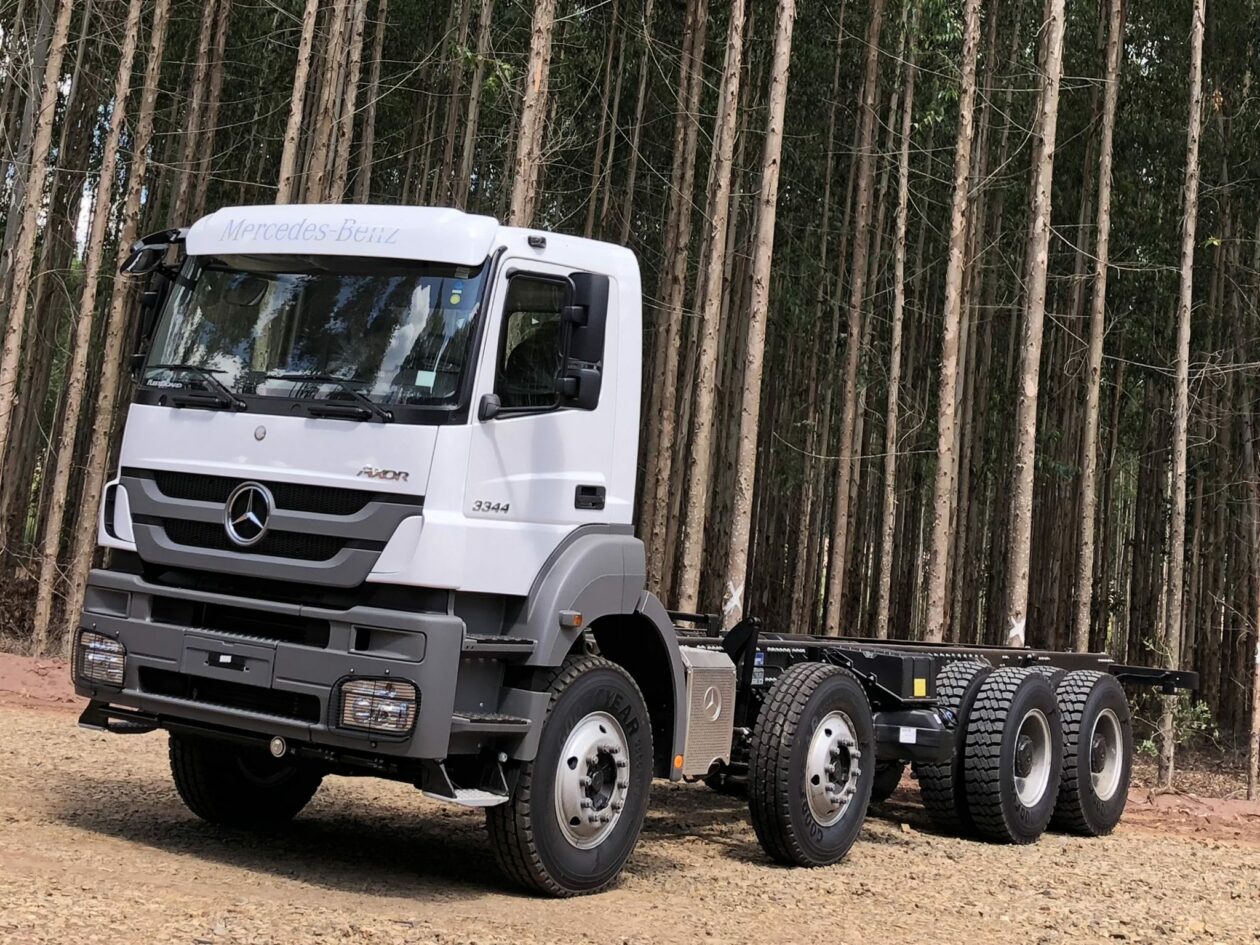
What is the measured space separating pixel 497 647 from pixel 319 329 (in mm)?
1675

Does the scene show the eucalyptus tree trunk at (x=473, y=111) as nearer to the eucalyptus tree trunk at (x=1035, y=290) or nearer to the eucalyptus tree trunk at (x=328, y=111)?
the eucalyptus tree trunk at (x=328, y=111)

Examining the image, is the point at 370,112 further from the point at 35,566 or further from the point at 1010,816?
the point at 1010,816

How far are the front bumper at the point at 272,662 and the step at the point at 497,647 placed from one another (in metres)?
0.09

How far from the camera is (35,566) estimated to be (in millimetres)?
26391

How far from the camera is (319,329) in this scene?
6.46 meters

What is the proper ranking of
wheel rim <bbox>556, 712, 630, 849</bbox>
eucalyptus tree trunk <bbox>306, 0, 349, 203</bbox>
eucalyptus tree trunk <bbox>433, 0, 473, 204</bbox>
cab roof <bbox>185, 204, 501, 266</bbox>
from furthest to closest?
1. eucalyptus tree trunk <bbox>433, 0, 473, 204</bbox>
2. eucalyptus tree trunk <bbox>306, 0, 349, 203</bbox>
3. wheel rim <bbox>556, 712, 630, 849</bbox>
4. cab roof <bbox>185, 204, 501, 266</bbox>

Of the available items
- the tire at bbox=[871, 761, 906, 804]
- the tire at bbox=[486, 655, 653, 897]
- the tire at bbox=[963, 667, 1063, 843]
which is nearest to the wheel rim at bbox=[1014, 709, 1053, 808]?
the tire at bbox=[963, 667, 1063, 843]

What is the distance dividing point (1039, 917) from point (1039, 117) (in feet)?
34.4

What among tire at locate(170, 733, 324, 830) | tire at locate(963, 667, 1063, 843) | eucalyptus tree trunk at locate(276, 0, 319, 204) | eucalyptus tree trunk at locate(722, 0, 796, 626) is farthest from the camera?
eucalyptus tree trunk at locate(276, 0, 319, 204)

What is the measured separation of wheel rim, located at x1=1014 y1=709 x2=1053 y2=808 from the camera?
9.86 metres

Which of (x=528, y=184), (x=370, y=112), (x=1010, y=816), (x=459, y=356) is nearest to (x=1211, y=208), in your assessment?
(x=370, y=112)

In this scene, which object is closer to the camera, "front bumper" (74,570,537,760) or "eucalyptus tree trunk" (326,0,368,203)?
"front bumper" (74,570,537,760)

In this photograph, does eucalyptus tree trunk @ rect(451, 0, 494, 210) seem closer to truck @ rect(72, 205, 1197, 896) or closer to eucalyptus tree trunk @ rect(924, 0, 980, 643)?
eucalyptus tree trunk @ rect(924, 0, 980, 643)

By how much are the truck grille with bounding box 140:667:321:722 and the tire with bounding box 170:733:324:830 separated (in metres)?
1.21
